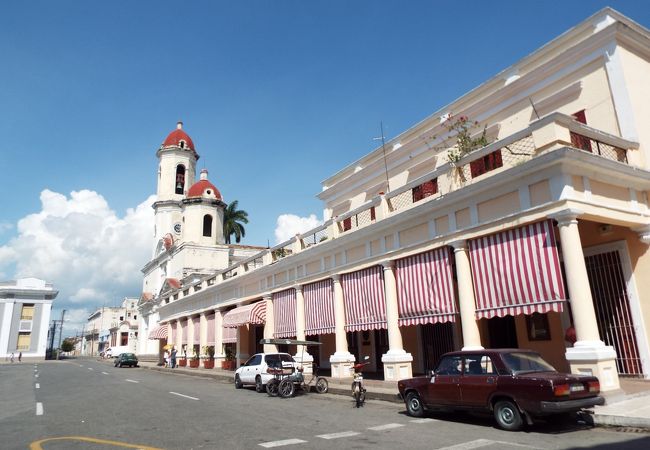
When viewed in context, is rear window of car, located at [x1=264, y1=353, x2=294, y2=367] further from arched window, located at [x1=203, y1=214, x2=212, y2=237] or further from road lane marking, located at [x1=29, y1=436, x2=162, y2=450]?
arched window, located at [x1=203, y1=214, x2=212, y2=237]

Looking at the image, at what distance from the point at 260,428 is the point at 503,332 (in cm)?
962

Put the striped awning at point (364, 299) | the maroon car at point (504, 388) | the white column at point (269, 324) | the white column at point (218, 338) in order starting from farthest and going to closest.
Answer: the white column at point (218, 338)
the white column at point (269, 324)
the striped awning at point (364, 299)
the maroon car at point (504, 388)

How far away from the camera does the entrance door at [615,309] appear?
12617mm

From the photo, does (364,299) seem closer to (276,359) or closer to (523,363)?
(276,359)

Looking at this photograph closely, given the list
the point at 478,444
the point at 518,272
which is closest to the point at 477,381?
the point at 478,444

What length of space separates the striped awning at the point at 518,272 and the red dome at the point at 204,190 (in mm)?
39413

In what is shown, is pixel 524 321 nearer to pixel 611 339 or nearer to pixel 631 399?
pixel 611 339

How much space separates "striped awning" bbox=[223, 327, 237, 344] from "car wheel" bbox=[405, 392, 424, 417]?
1779 cm

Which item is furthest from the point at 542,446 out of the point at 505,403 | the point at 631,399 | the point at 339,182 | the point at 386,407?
the point at 339,182

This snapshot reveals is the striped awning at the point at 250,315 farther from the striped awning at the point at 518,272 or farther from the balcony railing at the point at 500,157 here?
the striped awning at the point at 518,272

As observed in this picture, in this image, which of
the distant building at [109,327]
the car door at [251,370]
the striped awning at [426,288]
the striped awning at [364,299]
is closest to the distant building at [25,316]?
the distant building at [109,327]

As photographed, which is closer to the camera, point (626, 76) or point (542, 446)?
point (542, 446)

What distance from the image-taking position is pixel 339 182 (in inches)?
947

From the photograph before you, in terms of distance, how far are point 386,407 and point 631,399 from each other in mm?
5422
